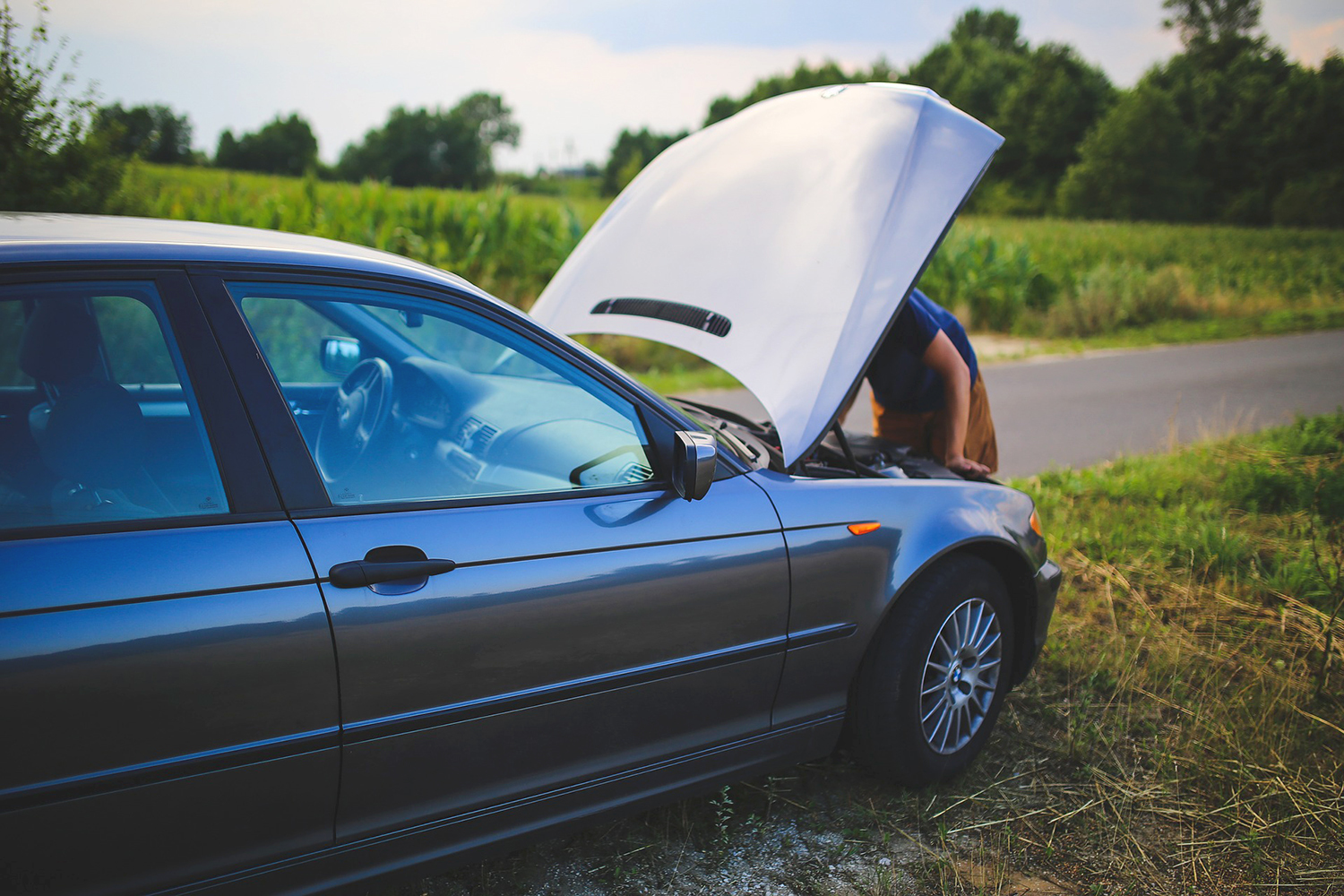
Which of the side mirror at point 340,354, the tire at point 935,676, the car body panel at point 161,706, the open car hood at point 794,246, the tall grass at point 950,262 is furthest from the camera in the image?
the tall grass at point 950,262

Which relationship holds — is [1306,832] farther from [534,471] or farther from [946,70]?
[946,70]

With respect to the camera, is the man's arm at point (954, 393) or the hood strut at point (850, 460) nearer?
the hood strut at point (850, 460)

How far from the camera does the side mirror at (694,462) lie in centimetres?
213

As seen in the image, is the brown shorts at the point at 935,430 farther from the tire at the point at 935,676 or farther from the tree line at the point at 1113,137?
the tree line at the point at 1113,137

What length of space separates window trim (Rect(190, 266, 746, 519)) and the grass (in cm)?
111

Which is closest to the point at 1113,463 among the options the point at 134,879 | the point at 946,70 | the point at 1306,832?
the point at 1306,832

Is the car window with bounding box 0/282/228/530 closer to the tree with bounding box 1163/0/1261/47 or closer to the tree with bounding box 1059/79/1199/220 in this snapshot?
the tree with bounding box 1059/79/1199/220

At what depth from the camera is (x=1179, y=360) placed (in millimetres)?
11680

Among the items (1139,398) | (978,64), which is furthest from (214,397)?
(978,64)

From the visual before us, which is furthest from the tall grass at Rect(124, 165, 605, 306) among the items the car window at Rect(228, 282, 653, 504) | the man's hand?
the man's hand

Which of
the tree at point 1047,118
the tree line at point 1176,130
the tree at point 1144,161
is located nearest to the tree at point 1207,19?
the tree line at point 1176,130

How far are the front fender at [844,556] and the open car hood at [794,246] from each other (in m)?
0.20

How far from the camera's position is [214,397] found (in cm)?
181

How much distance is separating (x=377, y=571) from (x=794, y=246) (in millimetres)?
1863
